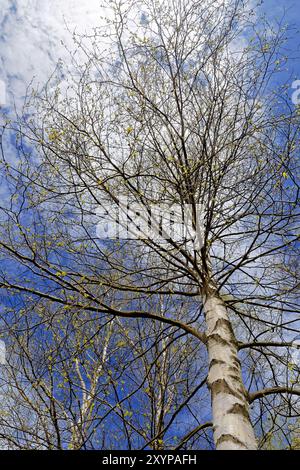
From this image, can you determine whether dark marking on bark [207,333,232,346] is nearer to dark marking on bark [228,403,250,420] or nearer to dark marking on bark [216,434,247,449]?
dark marking on bark [228,403,250,420]

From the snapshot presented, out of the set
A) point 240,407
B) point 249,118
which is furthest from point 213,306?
point 249,118

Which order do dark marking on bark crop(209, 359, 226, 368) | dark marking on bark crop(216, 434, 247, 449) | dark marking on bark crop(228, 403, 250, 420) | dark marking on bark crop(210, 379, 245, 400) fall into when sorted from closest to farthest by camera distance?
1. dark marking on bark crop(216, 434, 247, 449)
2. dark marking on bark crop(228, 403, 250, 420)
3. dark marking on bark crop(210, 379, 245, 400)
4. dark marking on bark crop(209, 359, 226, 368)

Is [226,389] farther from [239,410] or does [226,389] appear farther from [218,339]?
[218,339]

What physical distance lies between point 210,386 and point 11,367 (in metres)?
3.51

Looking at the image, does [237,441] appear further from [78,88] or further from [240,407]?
[78,88]

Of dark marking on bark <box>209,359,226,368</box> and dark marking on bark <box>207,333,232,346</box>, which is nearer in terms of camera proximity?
dark marking on bark <box>209,359,226,368</box>

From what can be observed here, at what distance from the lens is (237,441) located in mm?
1740

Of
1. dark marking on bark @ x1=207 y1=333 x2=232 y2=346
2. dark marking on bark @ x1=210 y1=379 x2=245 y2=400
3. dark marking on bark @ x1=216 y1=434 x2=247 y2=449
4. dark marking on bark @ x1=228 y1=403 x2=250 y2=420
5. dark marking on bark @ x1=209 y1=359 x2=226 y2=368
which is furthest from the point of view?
dark marking on bark @ x1=207 y1=333 x2=232 y2=346

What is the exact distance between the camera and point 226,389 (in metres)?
2.03

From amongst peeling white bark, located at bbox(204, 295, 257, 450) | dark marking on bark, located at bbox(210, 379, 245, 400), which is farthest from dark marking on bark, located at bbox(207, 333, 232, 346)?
dark marking on bark, located at bbox(210, 379, 245, 400)

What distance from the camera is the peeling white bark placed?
177 centimetres

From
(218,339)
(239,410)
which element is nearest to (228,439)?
(239,410)

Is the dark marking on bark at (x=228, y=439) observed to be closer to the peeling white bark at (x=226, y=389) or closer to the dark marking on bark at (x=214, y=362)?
the peeling white bark at (x=226, y=389)
